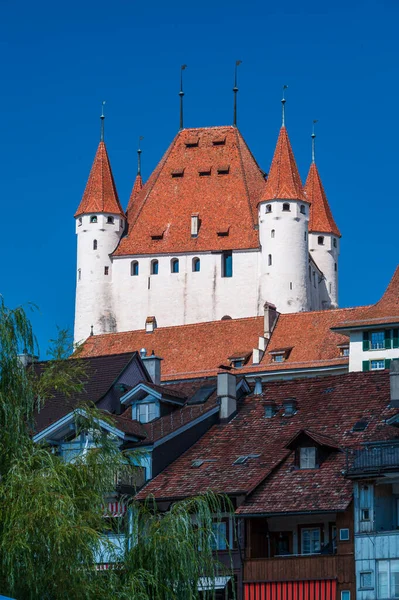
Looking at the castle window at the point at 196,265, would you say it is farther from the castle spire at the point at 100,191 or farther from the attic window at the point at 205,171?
the attic window at the point at 205,171

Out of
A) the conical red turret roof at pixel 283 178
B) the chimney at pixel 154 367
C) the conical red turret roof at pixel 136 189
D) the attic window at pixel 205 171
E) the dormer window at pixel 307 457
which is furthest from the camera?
the conical red turret roof at pixel 136 189

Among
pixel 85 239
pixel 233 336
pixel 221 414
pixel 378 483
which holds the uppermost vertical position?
pixel 85 239

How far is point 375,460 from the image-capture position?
52.8 m

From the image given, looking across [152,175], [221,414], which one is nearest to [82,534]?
[221,414]

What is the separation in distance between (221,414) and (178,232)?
7832 cm

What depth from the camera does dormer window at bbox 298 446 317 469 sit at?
56.0 m

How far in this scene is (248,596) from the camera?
5447 centimetres

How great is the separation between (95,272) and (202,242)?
8578 millimetres

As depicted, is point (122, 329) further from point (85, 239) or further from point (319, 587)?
point (319, 587)

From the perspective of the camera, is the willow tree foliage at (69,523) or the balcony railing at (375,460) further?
the balcony railing at (375,460)

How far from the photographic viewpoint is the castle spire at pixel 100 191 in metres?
143

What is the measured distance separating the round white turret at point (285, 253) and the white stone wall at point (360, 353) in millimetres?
35655

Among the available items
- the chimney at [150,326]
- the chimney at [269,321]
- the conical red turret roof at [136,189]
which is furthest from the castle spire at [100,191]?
the chimney at [269,321]

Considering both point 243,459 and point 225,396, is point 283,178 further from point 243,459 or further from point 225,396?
point 243,459
